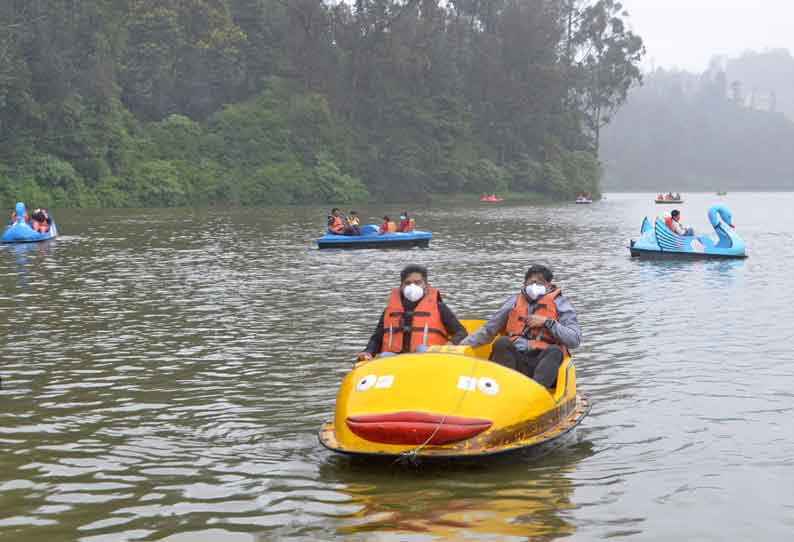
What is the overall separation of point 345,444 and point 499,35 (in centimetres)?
8874

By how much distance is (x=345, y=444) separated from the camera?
25.6 ft

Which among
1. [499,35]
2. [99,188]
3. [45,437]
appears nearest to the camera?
[45,437]

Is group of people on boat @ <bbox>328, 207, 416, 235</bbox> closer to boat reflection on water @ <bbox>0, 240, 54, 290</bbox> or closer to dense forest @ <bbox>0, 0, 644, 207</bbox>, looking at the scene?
boat reflection on water @ <bbox>0, 240, 54, 290</bbox>

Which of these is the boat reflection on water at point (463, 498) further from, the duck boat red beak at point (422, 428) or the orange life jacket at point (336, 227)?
the orange life jacket at point (336, 227)

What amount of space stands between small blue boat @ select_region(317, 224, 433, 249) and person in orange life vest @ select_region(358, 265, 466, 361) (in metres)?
21.8

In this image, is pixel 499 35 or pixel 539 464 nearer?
pixel 539 464

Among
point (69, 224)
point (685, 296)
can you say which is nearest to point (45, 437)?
point (685, 296)

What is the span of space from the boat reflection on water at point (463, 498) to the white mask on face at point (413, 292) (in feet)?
6.20

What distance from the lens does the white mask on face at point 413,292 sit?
31.0ft

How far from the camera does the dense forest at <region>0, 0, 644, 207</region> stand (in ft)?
203

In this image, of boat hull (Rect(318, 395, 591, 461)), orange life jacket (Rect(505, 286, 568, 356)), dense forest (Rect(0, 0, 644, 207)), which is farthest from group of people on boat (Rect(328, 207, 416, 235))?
dense forest (Rect(0, 0, 644, 207))

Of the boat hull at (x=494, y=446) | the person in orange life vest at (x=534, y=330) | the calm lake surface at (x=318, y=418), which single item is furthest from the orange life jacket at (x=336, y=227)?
the boat hull at (x=494, y=446)

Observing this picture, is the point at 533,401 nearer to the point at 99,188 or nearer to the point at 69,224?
the point at 69,224

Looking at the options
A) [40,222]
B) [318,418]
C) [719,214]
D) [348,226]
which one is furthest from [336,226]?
[318,418]
